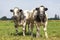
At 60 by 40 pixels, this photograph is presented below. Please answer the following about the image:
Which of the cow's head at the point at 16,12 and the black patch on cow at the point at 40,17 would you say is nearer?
the black patch on cow at the point at 40,17

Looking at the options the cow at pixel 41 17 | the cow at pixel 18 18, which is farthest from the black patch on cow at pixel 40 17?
the cow at pixel 18 18

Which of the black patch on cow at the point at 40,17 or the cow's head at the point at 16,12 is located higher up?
the cow's head at the point at 16,12

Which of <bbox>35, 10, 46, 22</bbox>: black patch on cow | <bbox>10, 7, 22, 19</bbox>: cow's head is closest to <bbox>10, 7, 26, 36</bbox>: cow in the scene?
<bbox>10, 7, 22, 19</bbox>: cow's head

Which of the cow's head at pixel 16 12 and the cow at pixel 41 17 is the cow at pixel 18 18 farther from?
the cow at pixel 41 17

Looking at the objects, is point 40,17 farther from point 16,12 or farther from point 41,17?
point 16,12

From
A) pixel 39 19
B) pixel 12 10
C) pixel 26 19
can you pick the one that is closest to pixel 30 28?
pixel 26 19

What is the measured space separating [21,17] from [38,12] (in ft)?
9.12

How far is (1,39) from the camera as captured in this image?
A: 1666cm

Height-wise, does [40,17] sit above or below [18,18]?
above

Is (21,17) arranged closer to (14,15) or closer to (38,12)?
(14,15)

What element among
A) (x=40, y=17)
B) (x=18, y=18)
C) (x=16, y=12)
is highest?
(x=16, y=12)

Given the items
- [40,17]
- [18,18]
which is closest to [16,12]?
[18,18]

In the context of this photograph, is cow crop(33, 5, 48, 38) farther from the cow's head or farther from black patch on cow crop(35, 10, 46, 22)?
the cow's head

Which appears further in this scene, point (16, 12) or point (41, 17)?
point (16, 12)
